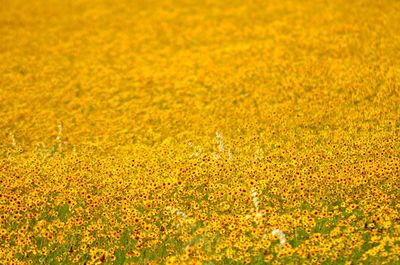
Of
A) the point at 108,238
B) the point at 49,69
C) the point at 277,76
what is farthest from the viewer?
the point at 49,69

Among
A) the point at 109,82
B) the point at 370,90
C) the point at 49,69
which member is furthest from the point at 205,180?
the point at 49,69

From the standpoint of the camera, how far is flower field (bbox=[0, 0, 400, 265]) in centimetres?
944

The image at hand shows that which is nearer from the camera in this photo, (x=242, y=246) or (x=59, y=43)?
(x=242, y=246)

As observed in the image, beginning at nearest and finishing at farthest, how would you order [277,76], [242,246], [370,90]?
[242,246] → [370,90] → [277,76]

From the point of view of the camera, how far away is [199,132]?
47.6ft

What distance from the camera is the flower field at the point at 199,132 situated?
9.44 metres

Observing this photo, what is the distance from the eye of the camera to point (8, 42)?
70.0ft

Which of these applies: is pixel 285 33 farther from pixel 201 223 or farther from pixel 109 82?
pixel 201 223

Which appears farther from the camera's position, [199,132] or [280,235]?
[199,132]

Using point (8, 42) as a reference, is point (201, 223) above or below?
below

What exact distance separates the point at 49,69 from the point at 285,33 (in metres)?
7.41

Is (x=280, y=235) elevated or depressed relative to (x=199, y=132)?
elevated

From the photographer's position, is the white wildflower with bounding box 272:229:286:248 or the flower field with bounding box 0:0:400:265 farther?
the flower field with bounding box 0:0:400:265

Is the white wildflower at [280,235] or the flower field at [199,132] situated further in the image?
the flower field at [199,132]
